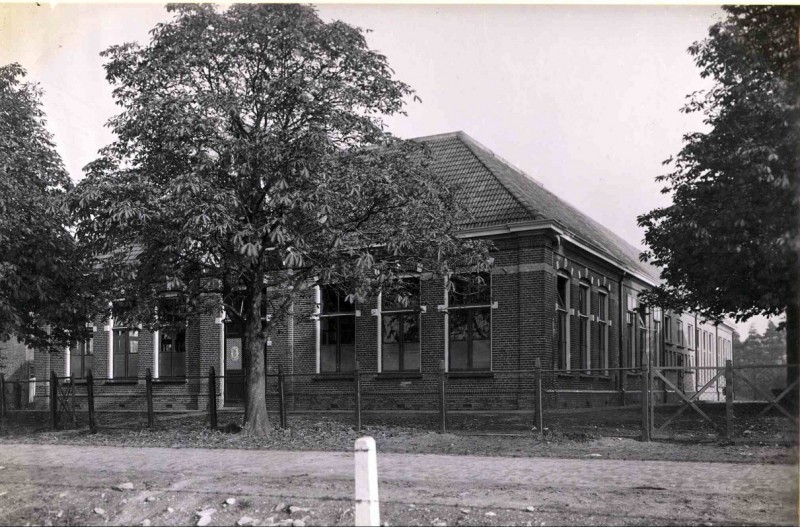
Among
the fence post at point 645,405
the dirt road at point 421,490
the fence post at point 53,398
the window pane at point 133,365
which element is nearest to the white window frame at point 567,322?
the fence post at point 645,405

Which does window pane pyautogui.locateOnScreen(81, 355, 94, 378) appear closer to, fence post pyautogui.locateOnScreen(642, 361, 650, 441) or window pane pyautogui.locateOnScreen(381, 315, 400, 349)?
window pane pyautogui.locateOnScreen(381, 315, 400, 349)

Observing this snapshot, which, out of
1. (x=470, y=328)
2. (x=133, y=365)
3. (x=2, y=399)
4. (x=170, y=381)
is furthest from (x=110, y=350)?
(x=470, y=328)

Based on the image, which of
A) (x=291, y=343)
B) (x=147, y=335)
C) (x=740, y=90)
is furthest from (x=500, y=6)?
(x=147, y=335)

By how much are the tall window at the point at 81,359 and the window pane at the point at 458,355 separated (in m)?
13.9

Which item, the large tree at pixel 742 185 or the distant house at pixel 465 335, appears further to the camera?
the distant house at pixel 465 335

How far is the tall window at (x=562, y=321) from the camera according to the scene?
22672 mm

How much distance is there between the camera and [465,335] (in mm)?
21922

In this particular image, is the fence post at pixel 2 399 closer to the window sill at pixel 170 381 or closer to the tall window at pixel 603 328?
the window sill at pixel 170 381

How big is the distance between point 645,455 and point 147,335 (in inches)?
741

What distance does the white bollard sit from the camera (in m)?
6.70

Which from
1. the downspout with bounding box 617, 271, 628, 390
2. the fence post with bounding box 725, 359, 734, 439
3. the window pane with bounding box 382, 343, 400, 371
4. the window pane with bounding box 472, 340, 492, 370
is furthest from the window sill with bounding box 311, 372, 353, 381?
the fence post with bounding box 725, 359, 734, 439

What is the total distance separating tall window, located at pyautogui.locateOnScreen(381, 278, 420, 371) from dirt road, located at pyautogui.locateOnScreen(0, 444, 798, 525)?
30.8 ft

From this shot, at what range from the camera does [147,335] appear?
2717 cm

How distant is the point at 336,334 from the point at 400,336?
2.04 meters
